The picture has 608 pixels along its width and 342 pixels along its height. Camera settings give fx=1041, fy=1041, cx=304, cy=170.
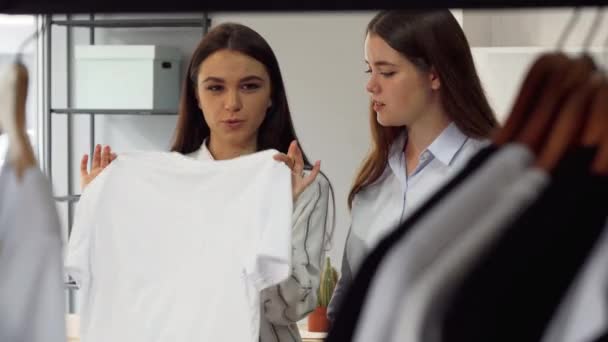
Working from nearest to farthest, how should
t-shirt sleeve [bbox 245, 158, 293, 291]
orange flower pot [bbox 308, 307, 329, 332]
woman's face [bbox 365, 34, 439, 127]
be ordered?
t-shirt sleeve [bbox 245, 158, 293, 291]
woman's face [bbox 365, 34, 439, 127]
orange flower pot [bbox 308, 307, 329, 332]

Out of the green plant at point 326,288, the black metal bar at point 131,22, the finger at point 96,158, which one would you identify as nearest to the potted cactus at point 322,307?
the green plant at point 326,288

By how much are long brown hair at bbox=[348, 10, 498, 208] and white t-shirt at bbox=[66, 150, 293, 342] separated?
373 mm

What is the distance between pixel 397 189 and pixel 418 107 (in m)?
0.18

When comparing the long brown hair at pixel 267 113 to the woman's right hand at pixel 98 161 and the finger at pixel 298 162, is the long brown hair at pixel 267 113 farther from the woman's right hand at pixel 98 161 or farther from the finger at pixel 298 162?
the woman's right hand at pixel 98 161

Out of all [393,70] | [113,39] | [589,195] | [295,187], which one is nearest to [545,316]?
[589,195]

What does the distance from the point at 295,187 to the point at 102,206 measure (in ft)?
1.33

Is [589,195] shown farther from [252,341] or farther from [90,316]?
[90,316]

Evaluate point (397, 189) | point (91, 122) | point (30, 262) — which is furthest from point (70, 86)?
point (30, 262)

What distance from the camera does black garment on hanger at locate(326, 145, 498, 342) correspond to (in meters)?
0.93

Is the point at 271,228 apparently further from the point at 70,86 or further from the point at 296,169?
the point at 70,86

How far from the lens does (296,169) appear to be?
2.12 metres

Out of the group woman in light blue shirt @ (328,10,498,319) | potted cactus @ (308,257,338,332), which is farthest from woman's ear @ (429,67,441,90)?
potted cactus @ (308,257,338,332)

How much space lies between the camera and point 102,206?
2139 millimetres

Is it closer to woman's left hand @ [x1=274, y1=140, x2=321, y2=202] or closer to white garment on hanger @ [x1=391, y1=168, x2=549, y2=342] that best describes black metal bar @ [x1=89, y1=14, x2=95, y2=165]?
woman's left hand @ [x1=274, y1=140, x2=321, y2=202]
